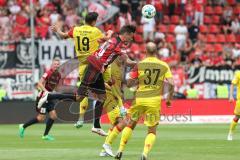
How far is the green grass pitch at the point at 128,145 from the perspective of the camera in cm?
1633

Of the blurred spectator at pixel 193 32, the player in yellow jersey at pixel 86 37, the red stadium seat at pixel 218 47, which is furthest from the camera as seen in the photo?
the red stadium seat at pixel 218 47

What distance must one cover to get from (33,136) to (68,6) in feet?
44.4

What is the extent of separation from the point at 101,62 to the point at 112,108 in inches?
42.4

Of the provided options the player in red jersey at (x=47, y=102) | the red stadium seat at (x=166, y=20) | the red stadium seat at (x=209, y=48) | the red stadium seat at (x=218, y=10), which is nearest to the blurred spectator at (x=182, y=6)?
the red stadium seat at (x=166, y=20)

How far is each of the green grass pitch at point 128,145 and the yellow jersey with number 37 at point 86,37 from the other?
231 centimetres

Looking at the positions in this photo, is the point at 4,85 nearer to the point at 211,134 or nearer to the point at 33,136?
the point at 33,136

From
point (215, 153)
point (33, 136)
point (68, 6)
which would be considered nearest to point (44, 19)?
point (68, 6)

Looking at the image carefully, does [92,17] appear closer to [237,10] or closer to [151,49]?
[151,49]

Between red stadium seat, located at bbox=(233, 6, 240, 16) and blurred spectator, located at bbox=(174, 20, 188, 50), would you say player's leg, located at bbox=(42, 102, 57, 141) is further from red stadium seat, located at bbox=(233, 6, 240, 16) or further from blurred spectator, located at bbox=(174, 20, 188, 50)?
red stadium seat, located at bbox=(233, 6, 240, 16)

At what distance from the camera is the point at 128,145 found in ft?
64.0

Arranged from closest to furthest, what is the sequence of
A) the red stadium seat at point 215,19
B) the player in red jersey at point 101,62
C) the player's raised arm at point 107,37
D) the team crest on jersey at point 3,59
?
the player in red jersey at point 101,62, the player's raised arm at point 107,37, the team crest on jersey at point 3,59, the red stadium seat at point 215,19

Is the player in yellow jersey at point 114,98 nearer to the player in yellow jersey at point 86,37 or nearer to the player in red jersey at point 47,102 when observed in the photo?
the player in yellow jersey at point 86,37

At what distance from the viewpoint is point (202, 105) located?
31.7 m

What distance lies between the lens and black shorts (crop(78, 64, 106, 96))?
59.8 feet
